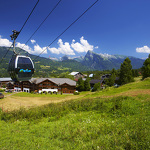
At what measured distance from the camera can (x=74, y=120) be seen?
7.89 metres

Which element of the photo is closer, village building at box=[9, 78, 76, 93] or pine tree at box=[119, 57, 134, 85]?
pine tree at box=[119, 57, 134, 85]

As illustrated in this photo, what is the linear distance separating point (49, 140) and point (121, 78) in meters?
42.4

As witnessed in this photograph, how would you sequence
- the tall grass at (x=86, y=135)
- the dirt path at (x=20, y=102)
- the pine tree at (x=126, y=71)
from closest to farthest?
the tall grass at (x=86, y=135)
the dirt path at (x=20, y=102)
the pine tree at (x=126, y=71)

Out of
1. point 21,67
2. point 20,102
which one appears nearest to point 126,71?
point 20,102

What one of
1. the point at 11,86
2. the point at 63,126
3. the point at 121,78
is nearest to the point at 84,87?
the point at 121,78

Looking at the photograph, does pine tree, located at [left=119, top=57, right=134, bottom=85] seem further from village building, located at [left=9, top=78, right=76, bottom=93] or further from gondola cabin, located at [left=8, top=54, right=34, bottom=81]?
gondola cabin, located at [left=8, top=54, right=34, bottom=81]

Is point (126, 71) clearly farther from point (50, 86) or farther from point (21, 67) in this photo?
point (21, 67)

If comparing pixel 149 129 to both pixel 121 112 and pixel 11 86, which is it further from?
pixel 11 86

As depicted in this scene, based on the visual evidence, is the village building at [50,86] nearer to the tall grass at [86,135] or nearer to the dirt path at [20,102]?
the dirt path at [20,102]

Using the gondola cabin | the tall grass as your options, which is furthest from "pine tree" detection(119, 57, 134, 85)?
the gondola cabin

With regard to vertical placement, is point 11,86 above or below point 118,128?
below

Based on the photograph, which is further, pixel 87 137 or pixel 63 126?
pixel 63 126

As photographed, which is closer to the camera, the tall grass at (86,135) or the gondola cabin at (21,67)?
the tall grass at (86,135)

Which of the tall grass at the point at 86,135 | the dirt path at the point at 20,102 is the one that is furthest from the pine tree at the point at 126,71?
the tall grass at the point at 86,135
